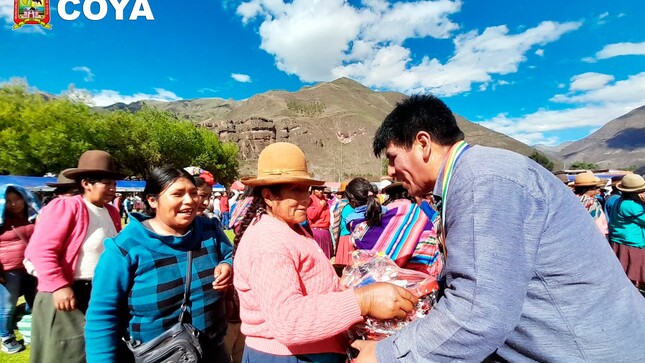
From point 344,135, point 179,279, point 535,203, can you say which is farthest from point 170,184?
point 344,135

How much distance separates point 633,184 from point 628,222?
69 cm

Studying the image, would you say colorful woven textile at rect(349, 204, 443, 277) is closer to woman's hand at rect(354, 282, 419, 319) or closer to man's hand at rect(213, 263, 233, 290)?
man's hand at rect(213, 263, 233, 290)

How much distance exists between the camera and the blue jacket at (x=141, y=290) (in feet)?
6.75

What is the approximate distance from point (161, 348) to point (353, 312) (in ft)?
4.64

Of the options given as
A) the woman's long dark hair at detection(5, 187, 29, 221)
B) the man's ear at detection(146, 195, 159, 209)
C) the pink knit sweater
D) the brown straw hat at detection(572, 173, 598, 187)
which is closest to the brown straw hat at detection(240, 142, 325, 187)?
the pink knit sweater

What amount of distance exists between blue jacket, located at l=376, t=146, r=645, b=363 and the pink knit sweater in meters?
0.27

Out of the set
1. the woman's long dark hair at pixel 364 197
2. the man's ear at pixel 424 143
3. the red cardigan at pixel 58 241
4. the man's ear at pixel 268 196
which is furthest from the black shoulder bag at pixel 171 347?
the woman's long dark hair at pixel 364 197

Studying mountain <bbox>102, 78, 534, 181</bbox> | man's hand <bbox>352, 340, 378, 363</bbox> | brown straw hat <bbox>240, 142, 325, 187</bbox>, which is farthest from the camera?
mountain <bbox>102, 78, 534, 181</bbox>

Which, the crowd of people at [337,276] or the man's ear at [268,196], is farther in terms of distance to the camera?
the man's ear at [268,196]

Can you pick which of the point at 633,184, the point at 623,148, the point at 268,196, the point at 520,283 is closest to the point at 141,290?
the point at 268,196

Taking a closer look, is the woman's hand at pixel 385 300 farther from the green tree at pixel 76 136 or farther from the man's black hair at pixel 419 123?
the green tree at pixel 76 136

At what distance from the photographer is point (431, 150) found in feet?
4.87

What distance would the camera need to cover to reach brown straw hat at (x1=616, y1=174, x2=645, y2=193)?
535 cm

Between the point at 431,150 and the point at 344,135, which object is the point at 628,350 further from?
the point at 344,135
